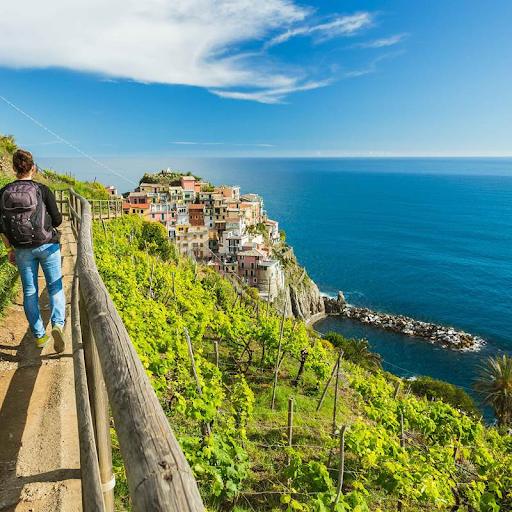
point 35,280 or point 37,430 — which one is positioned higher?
point 35,280

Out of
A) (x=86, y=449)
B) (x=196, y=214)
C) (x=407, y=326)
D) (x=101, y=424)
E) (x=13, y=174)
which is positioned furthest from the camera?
(x=196, y=214)

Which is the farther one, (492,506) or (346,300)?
(346,300)

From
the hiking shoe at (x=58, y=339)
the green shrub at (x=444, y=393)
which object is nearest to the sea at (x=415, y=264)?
the green shrub at (x=444, y=393)

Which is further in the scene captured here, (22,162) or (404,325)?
(404,325)

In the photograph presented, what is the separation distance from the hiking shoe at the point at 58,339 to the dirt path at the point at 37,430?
114mm

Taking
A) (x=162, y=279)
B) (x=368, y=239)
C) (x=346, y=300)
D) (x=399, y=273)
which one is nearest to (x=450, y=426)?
(x=162, y=279)

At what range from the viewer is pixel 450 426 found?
335 inches

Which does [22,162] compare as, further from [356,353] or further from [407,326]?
[407,326]

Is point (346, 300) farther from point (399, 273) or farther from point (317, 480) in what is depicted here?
point (317, 480)

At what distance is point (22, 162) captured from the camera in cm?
400

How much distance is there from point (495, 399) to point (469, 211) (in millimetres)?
133781

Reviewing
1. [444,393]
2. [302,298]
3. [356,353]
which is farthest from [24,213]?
[302,298]

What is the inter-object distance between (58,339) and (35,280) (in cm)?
78

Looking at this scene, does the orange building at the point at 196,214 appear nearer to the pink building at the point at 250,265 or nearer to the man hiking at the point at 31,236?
the pink building at the point at 250,265
